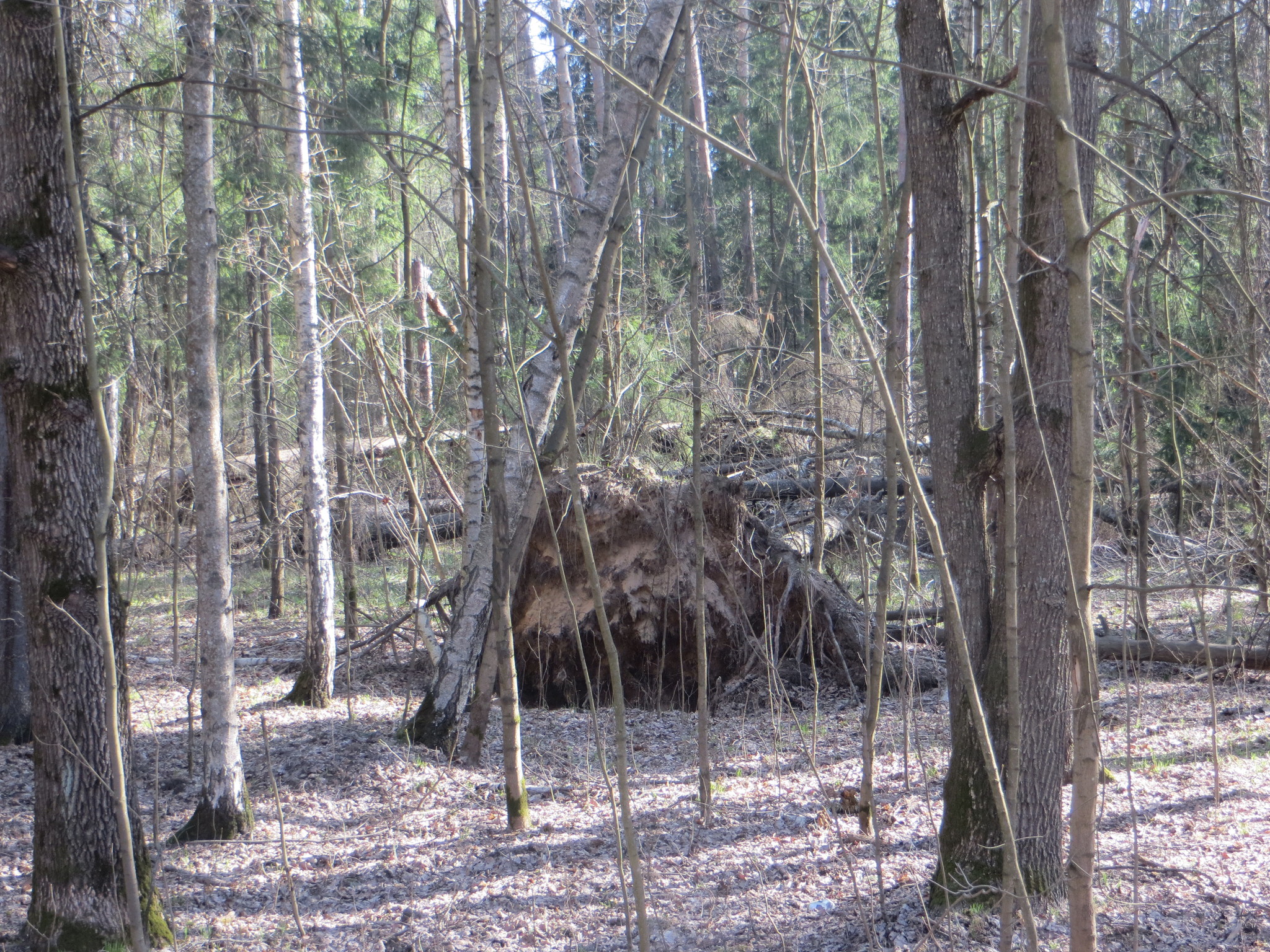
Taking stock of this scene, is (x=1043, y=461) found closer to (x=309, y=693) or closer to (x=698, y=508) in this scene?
(x=698, y=508)

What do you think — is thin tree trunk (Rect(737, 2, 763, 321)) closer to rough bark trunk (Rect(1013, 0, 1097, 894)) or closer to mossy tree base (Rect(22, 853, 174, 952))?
rough bark trunk (Rect(1013, 0, 1097, 894))

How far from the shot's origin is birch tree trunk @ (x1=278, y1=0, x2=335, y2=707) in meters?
7.33

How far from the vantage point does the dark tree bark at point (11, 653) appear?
654cm

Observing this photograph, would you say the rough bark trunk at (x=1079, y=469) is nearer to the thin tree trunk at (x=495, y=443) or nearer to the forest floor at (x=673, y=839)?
the forest floor at (x=673, y=839)

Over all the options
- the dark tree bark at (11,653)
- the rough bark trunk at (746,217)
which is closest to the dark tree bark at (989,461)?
the dark tree bark at (11,653)

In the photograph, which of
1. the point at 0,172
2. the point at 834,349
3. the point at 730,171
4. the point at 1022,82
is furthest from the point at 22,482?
the point at 730,171

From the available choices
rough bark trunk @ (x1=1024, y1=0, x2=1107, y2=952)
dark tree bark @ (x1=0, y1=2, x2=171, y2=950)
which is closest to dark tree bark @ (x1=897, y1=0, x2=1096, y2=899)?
rough bark trunk @ (x1=1024, y1=0, x2=1107, y2=952)

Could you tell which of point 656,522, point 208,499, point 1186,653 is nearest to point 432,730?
point 208,499

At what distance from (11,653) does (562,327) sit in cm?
501

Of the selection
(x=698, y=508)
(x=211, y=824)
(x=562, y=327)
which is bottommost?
(x=211, y=824)

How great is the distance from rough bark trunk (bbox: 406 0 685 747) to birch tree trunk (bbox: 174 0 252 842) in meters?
1.54

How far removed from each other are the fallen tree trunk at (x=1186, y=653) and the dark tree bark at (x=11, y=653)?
8.03 meters

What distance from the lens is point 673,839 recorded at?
4.87 meters

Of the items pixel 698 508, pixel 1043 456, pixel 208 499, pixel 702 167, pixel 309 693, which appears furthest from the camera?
pixel 702 167
